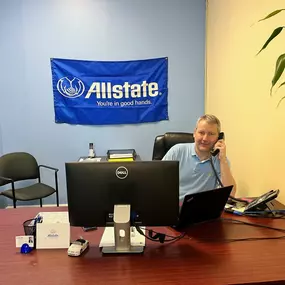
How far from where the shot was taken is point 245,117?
287 cm

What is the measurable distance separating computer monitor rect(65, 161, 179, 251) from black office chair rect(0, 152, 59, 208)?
6.50 feet

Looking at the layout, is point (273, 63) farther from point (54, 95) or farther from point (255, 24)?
point (54, 95)

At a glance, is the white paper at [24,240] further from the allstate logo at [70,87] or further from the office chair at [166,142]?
the allstate logo at [70,87]

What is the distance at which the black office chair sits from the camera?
3385mm

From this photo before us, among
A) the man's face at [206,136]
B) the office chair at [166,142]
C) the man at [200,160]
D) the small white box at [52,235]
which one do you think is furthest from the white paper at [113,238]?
the office chair at [166,142]

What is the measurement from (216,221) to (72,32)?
2812mm

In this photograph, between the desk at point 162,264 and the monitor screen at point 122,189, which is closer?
the desk at point 162,264

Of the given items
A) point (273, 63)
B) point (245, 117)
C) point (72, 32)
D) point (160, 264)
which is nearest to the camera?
point (160, 264)

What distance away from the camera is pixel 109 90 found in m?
3.92

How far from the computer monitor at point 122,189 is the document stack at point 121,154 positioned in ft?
6.84

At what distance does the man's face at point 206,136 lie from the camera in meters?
2.28

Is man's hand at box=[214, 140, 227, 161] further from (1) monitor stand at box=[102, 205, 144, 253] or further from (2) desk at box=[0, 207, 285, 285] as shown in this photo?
(1) monitor stand at box=[102, 205, 144, 253]

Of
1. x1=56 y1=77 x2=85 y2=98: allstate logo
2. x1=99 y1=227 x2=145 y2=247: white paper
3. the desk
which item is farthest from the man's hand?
x1=56 y1=77 x2=85 y2=98: allstate logo

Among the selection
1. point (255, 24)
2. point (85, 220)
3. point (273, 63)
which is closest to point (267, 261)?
point (85, 220)
